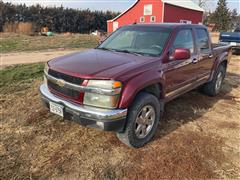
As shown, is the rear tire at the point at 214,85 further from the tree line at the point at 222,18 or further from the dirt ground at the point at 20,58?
the tree line at the point at 222,18

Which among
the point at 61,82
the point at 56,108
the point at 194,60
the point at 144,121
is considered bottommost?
the point at 144,121

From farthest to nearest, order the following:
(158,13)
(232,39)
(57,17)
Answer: (57,17) → (158,13) → (232,39)

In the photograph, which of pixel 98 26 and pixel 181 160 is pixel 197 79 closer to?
pixel 181 160

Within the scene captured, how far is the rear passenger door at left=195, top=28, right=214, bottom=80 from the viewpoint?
453 centimetres

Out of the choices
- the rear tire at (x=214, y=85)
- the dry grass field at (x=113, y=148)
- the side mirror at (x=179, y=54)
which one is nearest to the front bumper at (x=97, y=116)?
the dry grass field at (x=113, y=148)

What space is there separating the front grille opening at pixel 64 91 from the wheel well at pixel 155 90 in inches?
38.3

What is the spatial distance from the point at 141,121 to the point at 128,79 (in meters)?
0.75

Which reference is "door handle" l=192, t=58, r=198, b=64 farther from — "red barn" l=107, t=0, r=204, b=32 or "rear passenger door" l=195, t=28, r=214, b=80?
"red barn" l=107, t=0, r=204, b=32

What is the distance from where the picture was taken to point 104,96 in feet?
8.86

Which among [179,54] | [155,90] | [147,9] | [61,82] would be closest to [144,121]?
[155,90]

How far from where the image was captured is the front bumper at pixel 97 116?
268 cm

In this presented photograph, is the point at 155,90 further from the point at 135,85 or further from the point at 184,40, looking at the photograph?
the point at 184,40

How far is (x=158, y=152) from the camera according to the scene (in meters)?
3.19

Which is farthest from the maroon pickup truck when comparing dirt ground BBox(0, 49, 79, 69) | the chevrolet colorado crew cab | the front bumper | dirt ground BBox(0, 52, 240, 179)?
the chevrolet colorado crew cab
